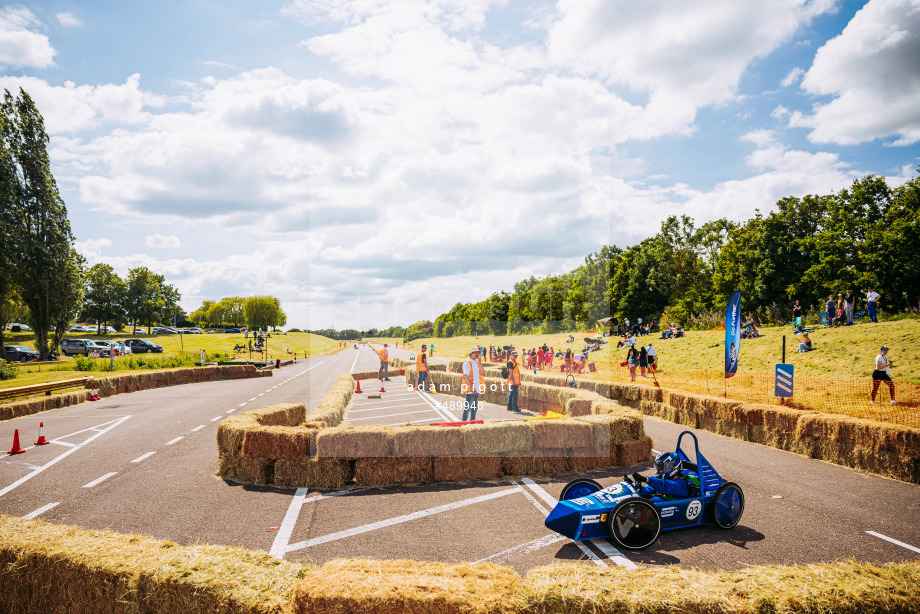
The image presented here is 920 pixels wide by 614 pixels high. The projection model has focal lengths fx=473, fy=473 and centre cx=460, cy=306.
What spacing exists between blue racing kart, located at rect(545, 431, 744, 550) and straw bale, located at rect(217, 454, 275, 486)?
226 inches

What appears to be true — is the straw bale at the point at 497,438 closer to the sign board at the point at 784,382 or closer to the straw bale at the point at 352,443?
the straw bale at the point at 352,443

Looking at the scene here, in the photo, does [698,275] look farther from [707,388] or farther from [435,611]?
[435,611]

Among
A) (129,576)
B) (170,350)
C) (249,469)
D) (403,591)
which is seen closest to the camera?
(403,591)

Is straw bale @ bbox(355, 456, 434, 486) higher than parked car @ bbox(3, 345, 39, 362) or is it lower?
higher

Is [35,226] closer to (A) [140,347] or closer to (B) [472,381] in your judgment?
(A) [140,347]

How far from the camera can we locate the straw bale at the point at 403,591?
11.1 feet

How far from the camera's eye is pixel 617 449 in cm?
1023

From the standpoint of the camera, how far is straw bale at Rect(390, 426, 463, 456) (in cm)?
900

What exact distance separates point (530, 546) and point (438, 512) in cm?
180

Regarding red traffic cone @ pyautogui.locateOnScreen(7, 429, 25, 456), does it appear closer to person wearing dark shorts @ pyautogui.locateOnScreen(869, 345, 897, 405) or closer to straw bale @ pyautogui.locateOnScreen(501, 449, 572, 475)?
straw bale @ pyautogui.locateOnScreen(501, 449, 572, 475)

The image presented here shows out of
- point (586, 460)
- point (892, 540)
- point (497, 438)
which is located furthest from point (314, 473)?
point (892, 540)

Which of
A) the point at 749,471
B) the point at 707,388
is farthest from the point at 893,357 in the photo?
the point at 749,471

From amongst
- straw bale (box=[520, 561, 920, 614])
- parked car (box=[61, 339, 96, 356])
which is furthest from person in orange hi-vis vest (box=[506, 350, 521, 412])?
parked car (box=[61, 339, 96, 356])

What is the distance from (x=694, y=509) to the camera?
670 cm
